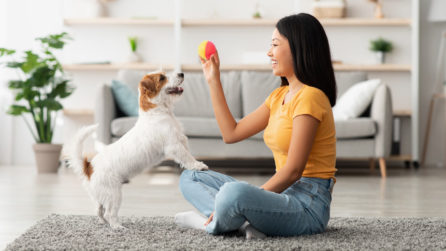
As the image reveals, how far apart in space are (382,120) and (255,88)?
3.78 ft

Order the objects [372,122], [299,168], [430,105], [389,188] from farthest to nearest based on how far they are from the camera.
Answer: [430,105] < [372,122] < [389,188] < [299,168]

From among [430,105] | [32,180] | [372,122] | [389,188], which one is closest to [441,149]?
[430,105]

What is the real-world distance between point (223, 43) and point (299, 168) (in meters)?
4.03

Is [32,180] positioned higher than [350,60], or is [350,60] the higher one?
[350,60]

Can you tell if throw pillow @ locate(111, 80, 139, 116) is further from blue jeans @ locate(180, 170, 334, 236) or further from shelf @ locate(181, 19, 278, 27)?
blue jeans @ locate(180, 170, 334, 236)

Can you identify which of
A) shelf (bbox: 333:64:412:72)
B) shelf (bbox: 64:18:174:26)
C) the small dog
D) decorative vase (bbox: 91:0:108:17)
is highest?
decorative vase (bbox: 91:0:108:17)

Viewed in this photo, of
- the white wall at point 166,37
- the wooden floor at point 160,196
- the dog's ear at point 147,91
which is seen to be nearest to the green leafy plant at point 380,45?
the white wall at point 166,37

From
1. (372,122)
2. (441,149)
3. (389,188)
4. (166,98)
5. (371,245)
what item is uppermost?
(166,98)

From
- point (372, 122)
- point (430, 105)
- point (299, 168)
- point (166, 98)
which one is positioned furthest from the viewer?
point (430, 105)

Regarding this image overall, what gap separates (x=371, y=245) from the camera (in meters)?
1.71

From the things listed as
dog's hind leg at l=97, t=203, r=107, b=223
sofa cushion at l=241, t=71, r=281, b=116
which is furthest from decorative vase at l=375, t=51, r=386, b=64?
dog's hind leg at l=97, t=203, r=107, b=223

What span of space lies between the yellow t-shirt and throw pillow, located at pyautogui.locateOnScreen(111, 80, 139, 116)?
2562 mm

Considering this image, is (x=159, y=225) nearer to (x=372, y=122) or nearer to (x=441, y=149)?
(x=372, y=122)

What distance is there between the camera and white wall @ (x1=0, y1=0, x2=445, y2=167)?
17.8ft
